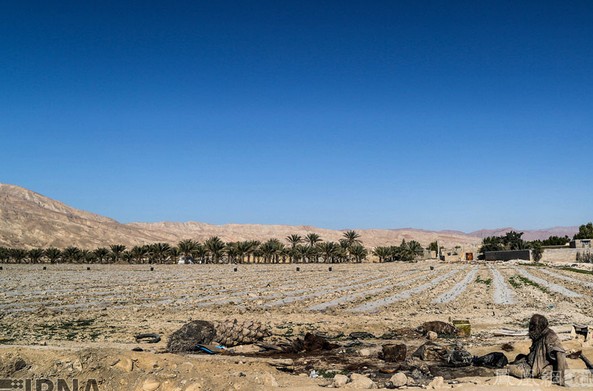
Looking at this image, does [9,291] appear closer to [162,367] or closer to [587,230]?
[162,367]

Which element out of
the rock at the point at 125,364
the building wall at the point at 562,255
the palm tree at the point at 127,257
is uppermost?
the building wall at the point at 562,255

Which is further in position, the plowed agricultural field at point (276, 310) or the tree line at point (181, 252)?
the tree line at point (181, 252)

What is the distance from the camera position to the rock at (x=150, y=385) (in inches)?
234

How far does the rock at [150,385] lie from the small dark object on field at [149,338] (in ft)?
11.2

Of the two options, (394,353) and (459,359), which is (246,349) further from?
(459,359)

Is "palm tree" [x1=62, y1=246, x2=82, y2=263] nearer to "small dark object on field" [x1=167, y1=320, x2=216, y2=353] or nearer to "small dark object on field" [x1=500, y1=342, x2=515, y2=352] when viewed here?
"small dark object on field" [x1=167, y1=320, x2=216, y2=353]

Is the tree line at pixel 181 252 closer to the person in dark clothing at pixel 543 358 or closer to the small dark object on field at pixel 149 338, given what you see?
the small dark object on field at pixel 149 338

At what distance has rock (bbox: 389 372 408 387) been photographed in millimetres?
6096

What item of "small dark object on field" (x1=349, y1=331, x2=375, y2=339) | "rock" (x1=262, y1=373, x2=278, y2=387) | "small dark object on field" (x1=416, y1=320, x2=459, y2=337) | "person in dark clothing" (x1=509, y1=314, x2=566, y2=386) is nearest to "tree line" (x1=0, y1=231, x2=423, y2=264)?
"small dark object on field" (x1=349, y1=331, x2=375, y2=339)

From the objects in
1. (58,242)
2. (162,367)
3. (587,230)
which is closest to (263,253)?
(58,242)

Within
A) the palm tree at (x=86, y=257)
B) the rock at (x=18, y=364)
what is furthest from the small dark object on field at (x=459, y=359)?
the palm tree at (x=86, y=257)

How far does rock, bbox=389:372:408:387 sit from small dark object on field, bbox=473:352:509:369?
58.6 inches

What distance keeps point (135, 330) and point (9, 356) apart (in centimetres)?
439

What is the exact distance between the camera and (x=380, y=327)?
438 inches
